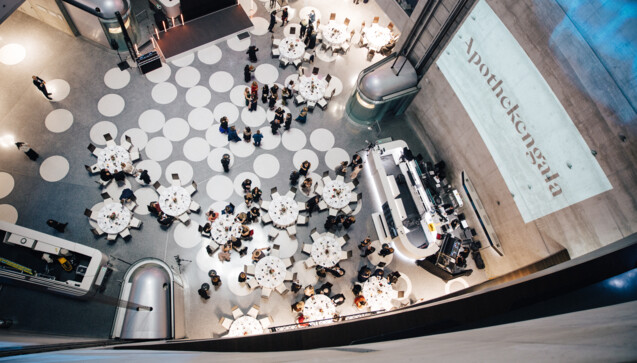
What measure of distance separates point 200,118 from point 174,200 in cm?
288

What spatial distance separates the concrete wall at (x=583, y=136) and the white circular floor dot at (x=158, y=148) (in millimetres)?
8249

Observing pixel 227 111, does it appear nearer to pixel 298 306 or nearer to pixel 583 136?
pixel 298 306

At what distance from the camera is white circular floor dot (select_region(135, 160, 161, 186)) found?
8922mm

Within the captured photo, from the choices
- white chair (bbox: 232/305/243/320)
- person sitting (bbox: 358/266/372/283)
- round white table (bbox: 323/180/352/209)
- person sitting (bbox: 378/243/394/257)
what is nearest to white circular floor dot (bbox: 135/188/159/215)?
white chair (bbox: 232/305/243/320)

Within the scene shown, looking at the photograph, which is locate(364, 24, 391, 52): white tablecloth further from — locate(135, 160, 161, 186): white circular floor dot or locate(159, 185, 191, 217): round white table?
locate(135, 160, 161, 186): white circular floor dot

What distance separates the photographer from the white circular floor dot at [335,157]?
391 inches

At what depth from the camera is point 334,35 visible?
1117 centimetres

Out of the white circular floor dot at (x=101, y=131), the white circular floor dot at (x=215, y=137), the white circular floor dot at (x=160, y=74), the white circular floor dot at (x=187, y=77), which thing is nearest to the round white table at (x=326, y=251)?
the white circular floor dot at (x=215, y=137)

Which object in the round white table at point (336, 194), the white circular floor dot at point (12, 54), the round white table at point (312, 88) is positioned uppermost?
the white circular floor dot at point (12, 54)

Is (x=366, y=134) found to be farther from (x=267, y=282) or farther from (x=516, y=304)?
(x=516, y=304)

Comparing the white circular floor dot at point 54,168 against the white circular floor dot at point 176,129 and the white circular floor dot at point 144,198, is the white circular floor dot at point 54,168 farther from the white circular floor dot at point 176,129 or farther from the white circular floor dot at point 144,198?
the white circular floor dot at point 176,129

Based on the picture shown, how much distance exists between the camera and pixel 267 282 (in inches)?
314

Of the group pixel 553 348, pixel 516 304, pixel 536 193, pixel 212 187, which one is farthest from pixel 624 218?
pixel 212 187

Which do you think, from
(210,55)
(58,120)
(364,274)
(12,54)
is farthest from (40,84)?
(364,274)
